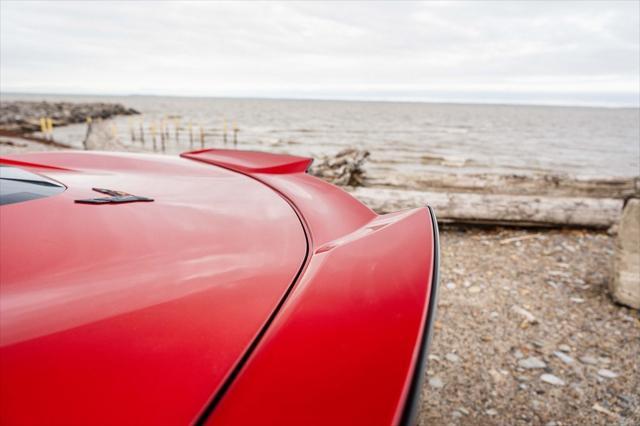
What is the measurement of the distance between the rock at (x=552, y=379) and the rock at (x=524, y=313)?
0.68m

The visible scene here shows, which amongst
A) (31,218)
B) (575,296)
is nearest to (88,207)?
(31,218)

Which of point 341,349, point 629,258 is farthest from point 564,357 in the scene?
point 341,349

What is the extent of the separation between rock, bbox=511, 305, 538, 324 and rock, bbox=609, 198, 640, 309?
76 cm

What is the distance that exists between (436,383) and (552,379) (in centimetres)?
72

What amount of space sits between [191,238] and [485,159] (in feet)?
56.4

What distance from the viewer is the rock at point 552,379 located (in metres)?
2.43

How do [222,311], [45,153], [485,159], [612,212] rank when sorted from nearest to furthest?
[222,311], [45,153], [612,212], [485,159]

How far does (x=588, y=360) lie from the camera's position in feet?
8.68

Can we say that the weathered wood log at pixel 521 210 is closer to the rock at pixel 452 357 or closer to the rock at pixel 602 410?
the rock at pixel 452 357

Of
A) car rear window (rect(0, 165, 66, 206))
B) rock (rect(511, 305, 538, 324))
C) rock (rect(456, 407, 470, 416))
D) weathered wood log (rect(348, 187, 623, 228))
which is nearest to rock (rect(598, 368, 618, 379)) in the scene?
rock (rect(511, 305, 538, 324))

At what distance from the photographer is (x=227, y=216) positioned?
121 cm

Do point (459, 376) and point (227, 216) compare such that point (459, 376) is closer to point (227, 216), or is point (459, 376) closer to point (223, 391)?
point (227, 216)

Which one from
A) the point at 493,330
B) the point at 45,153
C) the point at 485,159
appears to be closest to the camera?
the point at 45,153

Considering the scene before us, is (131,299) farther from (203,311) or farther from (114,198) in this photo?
Result: (114,198)
